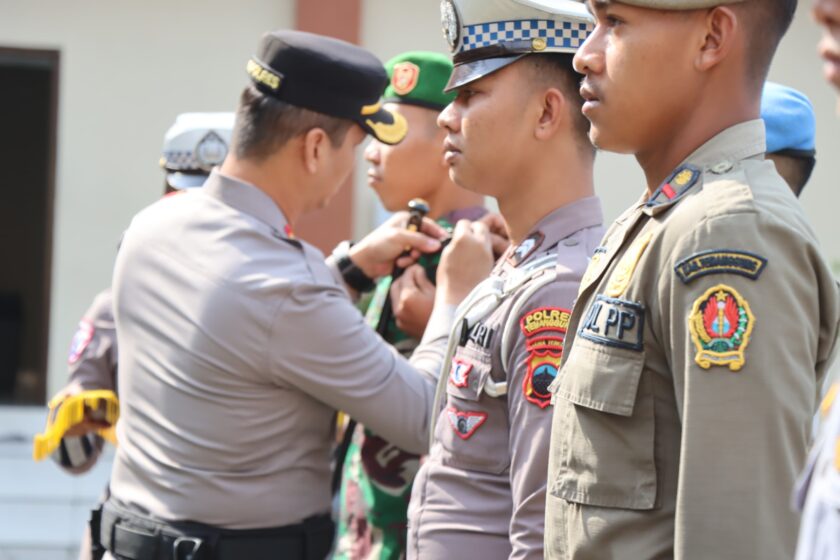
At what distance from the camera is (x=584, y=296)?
1.76 m

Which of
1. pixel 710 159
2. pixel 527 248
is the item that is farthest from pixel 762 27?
pixel 527 248

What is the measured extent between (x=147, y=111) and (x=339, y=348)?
434 cm

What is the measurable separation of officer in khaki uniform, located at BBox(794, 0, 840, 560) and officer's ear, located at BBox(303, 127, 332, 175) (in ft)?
5.57

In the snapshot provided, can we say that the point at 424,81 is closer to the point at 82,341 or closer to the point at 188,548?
the point at 82,341

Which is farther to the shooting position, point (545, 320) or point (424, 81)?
point (424, 81)

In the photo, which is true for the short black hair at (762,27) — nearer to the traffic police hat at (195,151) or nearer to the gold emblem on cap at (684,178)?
the gold emblem on cap at (684,178)

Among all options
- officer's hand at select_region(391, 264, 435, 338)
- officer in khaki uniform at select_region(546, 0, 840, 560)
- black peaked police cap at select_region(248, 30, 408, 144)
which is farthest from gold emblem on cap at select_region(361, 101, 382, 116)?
officer in khaki uniform at select_region(546, 0, 840, 560)

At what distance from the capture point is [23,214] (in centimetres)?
1193

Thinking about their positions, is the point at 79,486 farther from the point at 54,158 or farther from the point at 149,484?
the point at 149,484

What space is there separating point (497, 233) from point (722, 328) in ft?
4.45

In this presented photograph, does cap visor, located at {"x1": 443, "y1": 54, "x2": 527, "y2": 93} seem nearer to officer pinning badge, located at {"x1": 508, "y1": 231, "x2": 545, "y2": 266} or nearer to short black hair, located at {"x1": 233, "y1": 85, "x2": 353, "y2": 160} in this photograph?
officer pinning badge, located at {"x1": 508, "y1": 231, "x2": 545, "y2": 266}

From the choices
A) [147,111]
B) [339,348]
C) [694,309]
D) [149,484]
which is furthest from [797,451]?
[147,111]

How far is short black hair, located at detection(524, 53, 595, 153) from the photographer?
7.61ft

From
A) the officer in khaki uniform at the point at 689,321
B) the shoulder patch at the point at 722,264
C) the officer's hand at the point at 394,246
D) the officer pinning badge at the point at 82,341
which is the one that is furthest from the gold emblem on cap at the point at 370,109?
the shoulder patch at the point at 722,264
